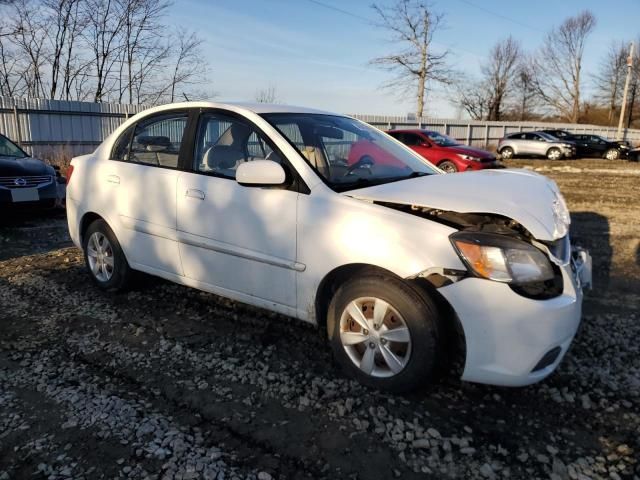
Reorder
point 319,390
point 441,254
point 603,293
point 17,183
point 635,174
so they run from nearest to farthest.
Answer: point 441,254 → point 319,390 → point 603,293 → point 17,183 → point 635,174

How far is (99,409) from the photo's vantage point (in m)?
2.71

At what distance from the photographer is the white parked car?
2.56 meters

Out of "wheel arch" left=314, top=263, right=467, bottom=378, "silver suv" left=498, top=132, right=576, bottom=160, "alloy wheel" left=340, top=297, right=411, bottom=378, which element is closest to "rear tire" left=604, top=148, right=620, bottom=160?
"silver suv" left=498, top=132, right=576, bottom=160

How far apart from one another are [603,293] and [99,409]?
434 centimetres

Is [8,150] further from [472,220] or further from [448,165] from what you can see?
[448,165]

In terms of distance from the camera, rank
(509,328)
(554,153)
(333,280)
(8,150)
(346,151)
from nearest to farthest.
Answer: (509,328), (333,280), (346,151), (8,150), (554,153)

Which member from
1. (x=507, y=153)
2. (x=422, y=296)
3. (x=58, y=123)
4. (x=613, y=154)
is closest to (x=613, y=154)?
(x=613, y=154)

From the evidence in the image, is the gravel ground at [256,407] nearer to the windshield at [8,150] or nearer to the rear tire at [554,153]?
the windshield at [8,150]

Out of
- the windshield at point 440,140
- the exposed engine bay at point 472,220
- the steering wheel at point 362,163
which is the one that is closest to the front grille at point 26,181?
the steering wheel at point 362,163

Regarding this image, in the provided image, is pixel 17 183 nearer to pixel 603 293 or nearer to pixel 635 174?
pixel 603 293

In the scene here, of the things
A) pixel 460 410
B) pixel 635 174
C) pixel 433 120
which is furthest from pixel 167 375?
pixel 433 120

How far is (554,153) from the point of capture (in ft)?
75.2

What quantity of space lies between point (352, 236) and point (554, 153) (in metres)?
23.0

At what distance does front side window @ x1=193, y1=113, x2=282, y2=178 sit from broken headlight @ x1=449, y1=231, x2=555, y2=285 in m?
1.49
